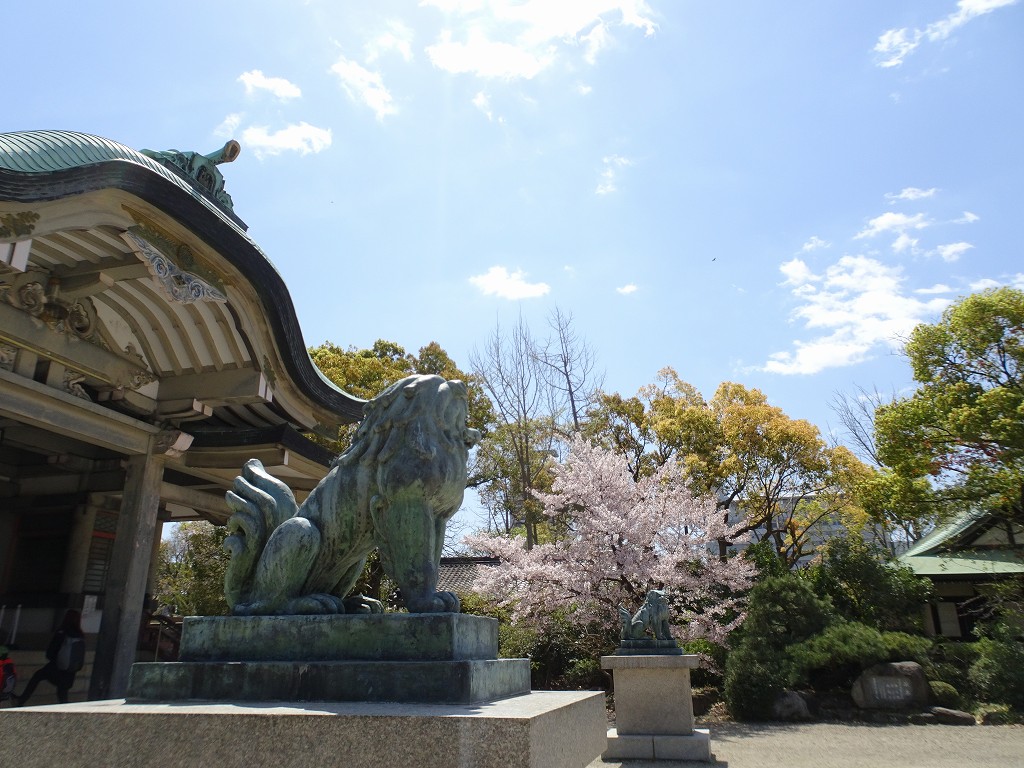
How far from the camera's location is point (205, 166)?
8.25m

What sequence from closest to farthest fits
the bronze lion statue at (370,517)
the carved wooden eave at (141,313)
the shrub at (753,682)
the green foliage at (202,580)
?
the bronze lion statue at (370,517), the carved wooden eave at (141,313), the shrub at (753,682), the green foliage at (202,580)

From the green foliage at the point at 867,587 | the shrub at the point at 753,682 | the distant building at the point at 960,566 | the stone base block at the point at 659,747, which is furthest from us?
the distant building at the point at 960,566

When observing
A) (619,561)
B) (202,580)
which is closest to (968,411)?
(619,561)

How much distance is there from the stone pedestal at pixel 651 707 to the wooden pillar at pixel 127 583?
5.74 m

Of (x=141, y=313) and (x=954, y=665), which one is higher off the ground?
(x=141, y=313)

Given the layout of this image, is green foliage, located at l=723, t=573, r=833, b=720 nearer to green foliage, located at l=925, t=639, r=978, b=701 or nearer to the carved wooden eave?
green foliage, located at l=925, t=639, r=978, b=701

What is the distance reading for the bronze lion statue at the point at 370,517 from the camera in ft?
8.82

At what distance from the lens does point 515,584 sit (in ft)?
43.6

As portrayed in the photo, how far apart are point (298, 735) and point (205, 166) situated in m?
8.04

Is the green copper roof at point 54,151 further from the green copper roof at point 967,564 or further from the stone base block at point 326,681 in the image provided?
the green copper roof at point 967,564

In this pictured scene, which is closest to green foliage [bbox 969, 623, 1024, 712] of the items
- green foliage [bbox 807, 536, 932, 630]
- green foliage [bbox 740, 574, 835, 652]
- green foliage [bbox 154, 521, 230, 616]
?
green foliage [bbox 807, 536, 932, 630]

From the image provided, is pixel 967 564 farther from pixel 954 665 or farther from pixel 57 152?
pixel 57 152

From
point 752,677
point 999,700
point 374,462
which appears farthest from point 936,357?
point 374,462

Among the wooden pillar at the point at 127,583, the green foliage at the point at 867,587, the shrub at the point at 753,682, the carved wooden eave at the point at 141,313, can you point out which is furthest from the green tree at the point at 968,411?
the wooden pillar at the point at 127,583
